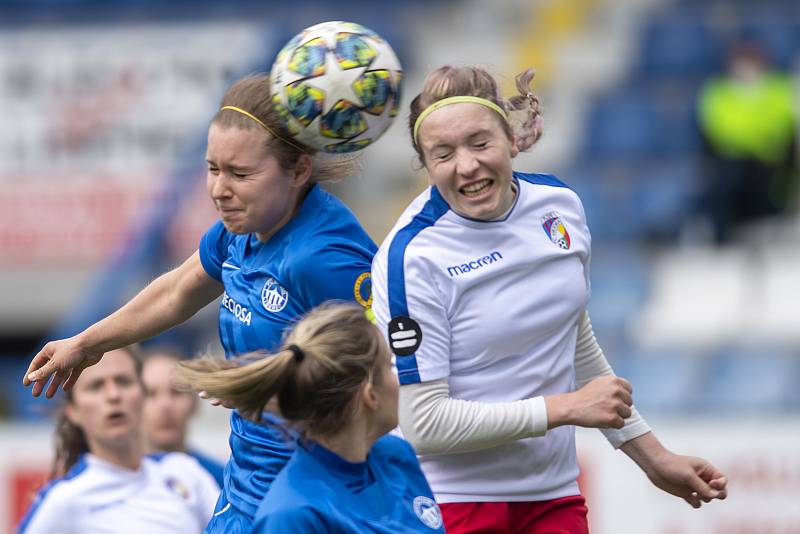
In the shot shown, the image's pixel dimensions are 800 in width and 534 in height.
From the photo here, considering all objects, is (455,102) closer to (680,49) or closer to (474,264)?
(474,264)

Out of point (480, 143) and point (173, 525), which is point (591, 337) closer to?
point (480, 143)

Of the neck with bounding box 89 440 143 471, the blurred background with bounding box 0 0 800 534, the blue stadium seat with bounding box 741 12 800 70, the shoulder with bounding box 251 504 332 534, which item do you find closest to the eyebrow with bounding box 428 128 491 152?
the shoulder with bounding box 251 504 332 534

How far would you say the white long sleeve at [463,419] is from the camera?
12.2ft

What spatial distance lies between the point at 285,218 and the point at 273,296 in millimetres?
214

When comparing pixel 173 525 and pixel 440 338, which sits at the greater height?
pixel 440 338

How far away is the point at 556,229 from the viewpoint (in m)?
3.94

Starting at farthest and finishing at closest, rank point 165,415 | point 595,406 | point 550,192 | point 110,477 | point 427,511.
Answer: point 165,415
point 110,477
point 550,192
point 595,406
point 427,511

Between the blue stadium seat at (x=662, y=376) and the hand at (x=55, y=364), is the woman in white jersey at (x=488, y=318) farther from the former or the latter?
the blue stadium seat at (x=662, y=376)

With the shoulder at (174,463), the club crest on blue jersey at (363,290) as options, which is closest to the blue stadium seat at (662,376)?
the shoulder at (174,463)

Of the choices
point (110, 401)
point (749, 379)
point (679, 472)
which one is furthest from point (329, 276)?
point (749, 379)

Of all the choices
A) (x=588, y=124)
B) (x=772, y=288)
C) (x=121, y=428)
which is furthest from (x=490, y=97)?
(x=588, y=124)

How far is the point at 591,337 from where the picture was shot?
416 cm

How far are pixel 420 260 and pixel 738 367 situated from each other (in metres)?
7.01

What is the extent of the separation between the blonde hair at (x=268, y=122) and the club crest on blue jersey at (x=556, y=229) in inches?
21.5
